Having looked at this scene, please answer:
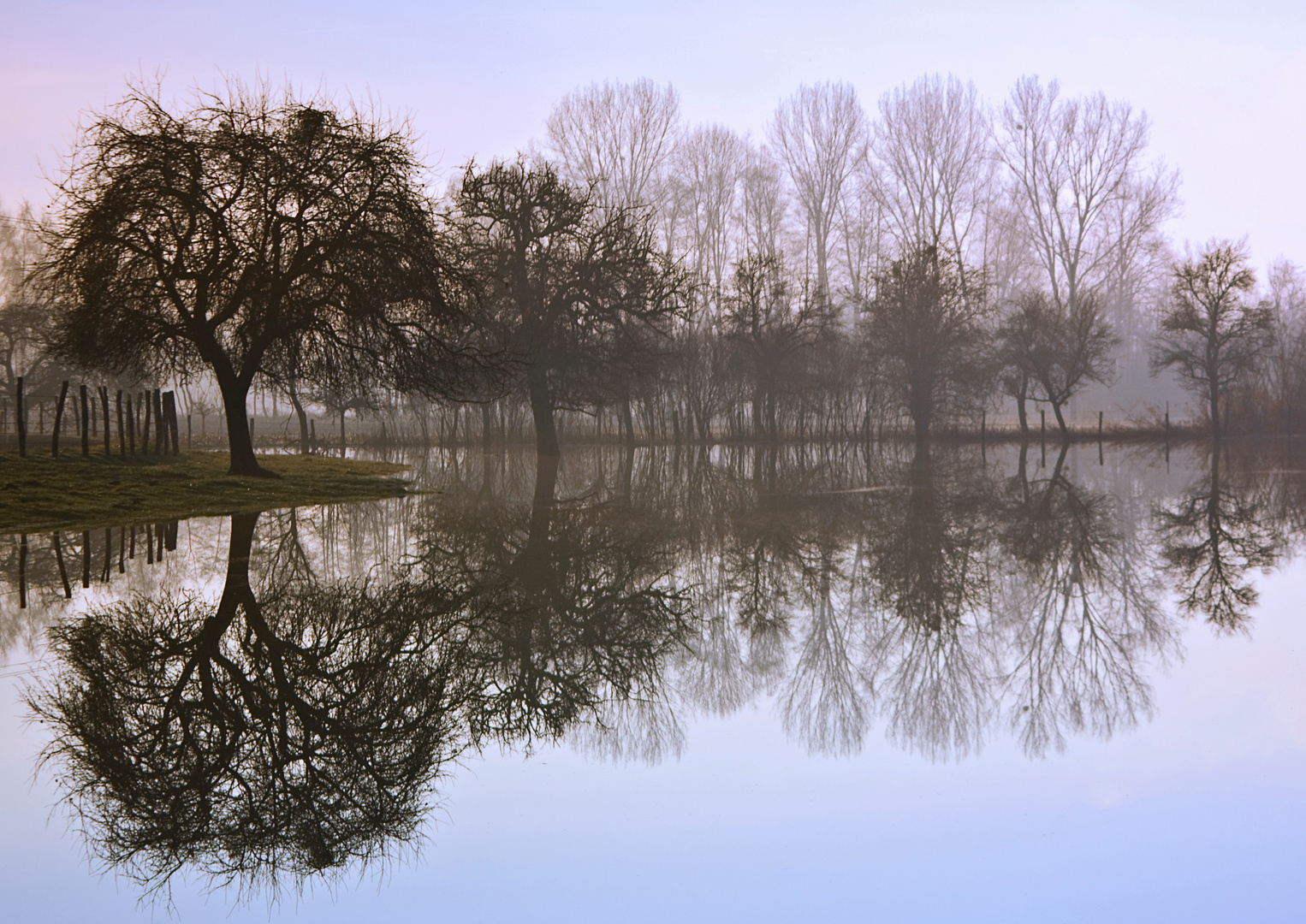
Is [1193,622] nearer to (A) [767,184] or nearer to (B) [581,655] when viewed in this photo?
(B) [581,655]

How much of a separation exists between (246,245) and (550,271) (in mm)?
10484

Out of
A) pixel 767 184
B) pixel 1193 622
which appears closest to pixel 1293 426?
pixel 767 184

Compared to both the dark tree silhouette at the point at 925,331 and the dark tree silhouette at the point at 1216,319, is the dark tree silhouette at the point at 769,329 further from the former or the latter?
the dark tree silhouette at the point at 1216,319

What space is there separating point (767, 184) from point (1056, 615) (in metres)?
46.8

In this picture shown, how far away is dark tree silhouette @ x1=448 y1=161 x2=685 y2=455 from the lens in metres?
27.0

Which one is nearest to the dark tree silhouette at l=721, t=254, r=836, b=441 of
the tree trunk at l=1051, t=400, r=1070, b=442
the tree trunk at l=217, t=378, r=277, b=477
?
the tree trunk at l=1051, t=400, r=1070, b=442

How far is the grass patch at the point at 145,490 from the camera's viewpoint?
498 inches

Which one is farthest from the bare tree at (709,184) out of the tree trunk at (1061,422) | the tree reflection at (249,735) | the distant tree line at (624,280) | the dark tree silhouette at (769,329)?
the tree reflection at (249,735)

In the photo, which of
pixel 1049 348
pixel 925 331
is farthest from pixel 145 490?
pixel 1049 348

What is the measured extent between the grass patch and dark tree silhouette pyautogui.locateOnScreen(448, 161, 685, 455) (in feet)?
25.0

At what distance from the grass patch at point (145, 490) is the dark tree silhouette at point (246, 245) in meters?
1.64

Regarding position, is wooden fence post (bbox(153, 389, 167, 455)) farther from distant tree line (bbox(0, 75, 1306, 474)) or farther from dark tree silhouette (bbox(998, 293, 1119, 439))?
dark tree silhouette (bbox(998, 293, 1119, 439))

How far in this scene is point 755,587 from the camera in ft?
26.4

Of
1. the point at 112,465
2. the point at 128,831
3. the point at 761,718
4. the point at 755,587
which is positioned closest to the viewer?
the point at 128,831
